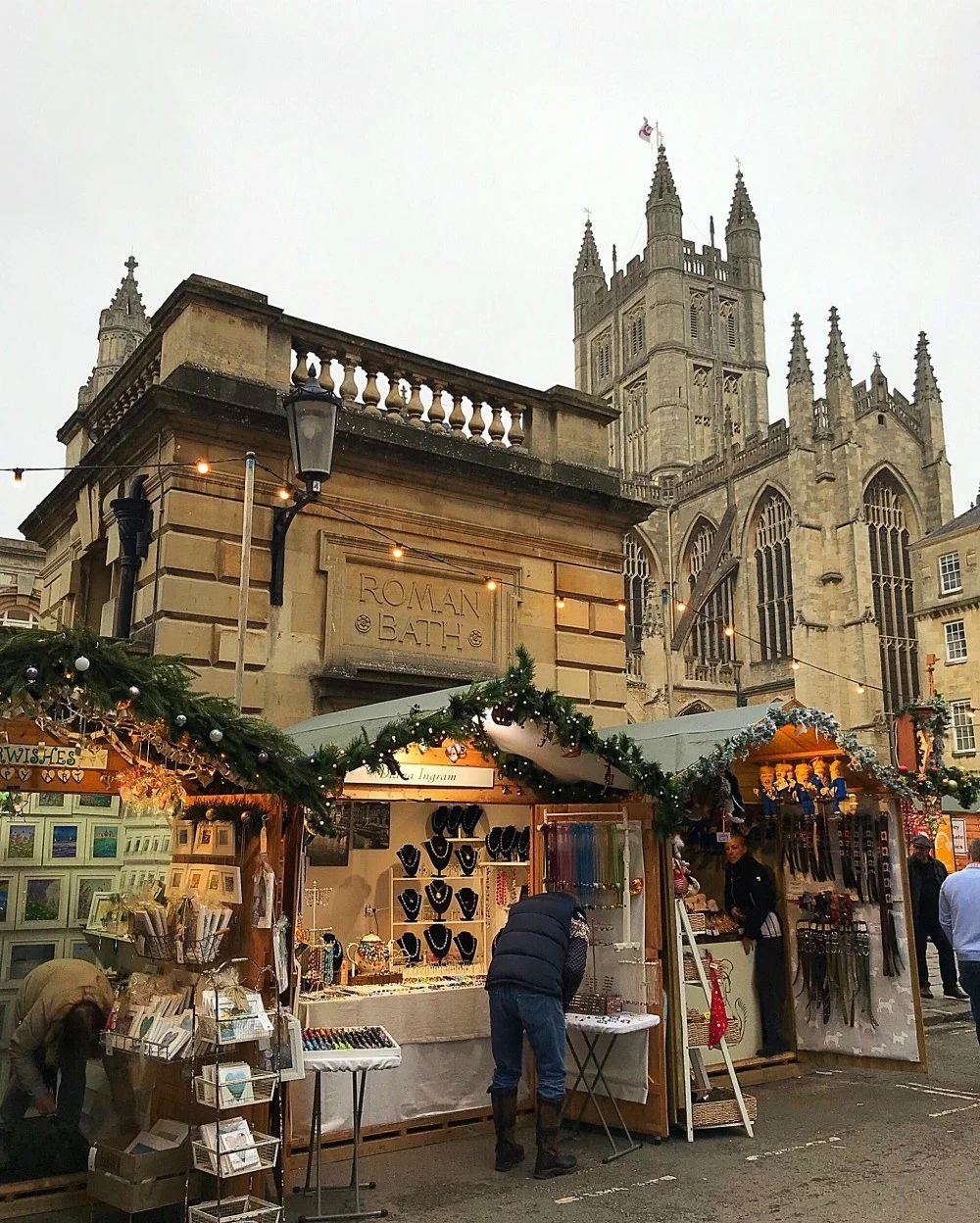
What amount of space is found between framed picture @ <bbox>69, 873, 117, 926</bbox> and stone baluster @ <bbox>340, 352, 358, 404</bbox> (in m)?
5.15

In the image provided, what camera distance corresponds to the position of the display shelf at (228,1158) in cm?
511

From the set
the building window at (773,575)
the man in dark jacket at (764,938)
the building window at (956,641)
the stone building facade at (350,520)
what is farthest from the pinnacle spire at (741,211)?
the man in dark jacket at (764,938)

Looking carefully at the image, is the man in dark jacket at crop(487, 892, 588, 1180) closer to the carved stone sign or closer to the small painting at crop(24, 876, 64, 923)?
the small painting at crop(24, 876, 64, 923)

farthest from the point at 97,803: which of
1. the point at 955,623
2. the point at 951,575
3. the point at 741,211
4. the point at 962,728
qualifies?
the point at 741,211

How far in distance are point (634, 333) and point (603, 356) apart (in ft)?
13.7

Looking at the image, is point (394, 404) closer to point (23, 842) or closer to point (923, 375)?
point (23, 842)

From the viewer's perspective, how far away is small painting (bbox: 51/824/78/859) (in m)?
7.29

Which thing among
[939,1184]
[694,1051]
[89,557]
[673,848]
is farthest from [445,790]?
[89,557]

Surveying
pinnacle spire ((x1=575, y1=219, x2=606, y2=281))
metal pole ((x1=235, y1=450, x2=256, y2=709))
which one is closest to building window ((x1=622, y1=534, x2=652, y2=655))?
pinnacle spire ((x1=575, y1=219, x2=606, y2=281))

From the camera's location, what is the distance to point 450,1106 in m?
7.20

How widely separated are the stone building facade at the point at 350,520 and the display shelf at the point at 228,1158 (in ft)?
14.2

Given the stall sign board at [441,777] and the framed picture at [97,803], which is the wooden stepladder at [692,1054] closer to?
the stall sign board at [441,777]

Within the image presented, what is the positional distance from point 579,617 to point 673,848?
427 centimetres

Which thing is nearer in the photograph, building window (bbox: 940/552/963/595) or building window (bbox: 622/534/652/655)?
building window (bbox: 940/552/963/595)
